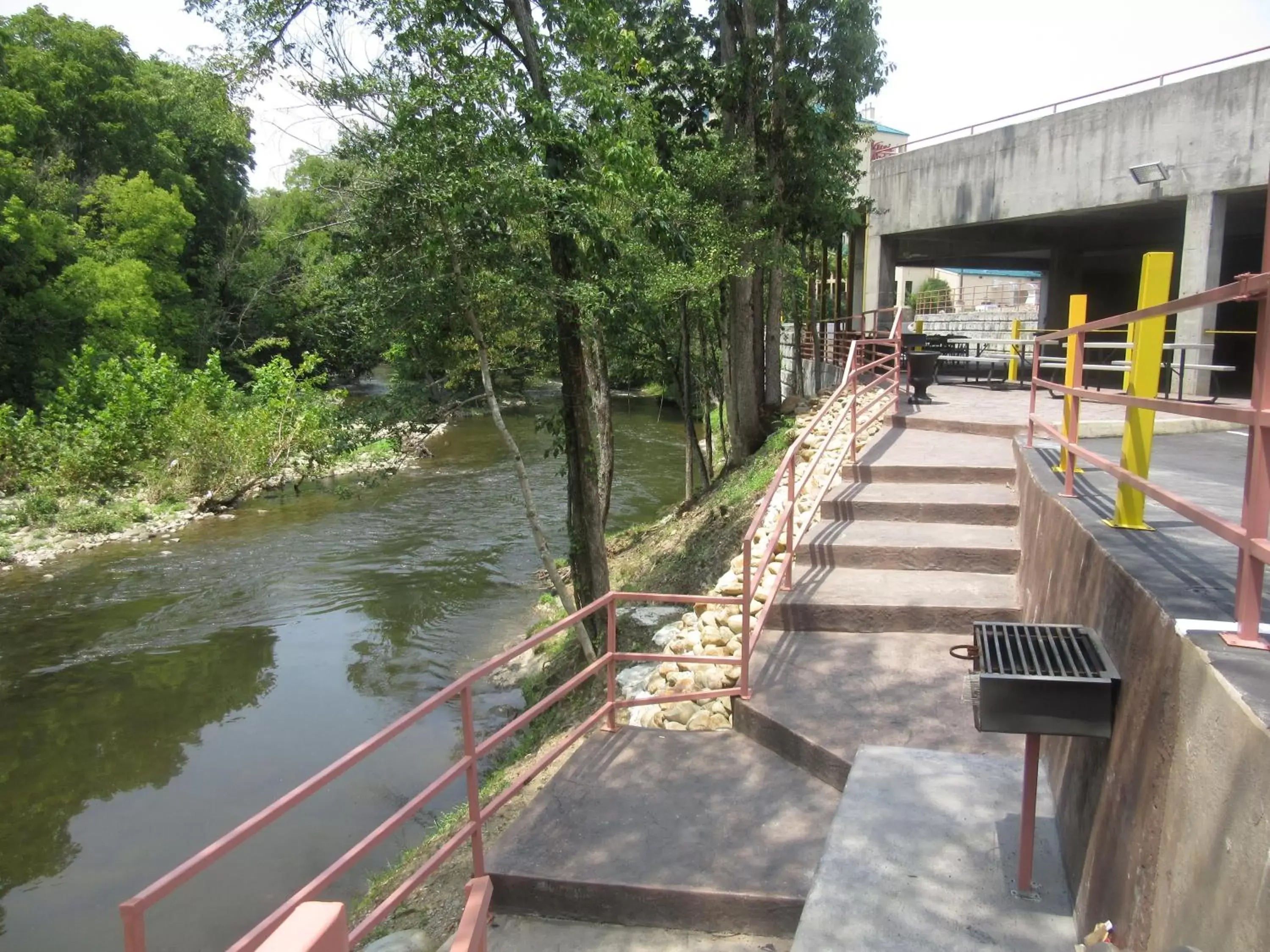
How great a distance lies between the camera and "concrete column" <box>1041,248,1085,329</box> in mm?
23016

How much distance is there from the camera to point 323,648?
43.7 feet

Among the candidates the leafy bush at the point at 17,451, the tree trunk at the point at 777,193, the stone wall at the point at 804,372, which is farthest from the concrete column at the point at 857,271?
the leafy bush at the point at 17,451

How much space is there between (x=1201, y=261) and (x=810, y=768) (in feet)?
39.9

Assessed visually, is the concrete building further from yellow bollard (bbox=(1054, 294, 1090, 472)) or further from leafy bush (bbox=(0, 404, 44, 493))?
leafy bush (bbox=(0, 404, 44, 493))

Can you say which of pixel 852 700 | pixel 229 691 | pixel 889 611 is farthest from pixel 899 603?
pixel 229 691

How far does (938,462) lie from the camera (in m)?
8.46

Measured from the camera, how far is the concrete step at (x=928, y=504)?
7375mm

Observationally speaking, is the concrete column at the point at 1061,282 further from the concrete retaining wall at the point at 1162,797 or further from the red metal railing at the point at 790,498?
the concrete retaining wall at the point at 1162,797

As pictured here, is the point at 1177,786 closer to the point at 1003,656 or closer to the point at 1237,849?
the point at 1237,849

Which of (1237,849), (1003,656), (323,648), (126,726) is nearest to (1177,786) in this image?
(1237,849)

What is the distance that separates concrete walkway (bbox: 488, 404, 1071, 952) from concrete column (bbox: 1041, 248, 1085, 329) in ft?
59.7

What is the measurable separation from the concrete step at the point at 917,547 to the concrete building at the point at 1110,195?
24.4 ft

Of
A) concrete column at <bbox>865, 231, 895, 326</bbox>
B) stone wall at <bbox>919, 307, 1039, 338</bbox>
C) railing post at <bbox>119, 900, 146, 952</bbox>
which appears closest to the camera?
railing post at <bbox>119, 900, 146, 952</bbox>

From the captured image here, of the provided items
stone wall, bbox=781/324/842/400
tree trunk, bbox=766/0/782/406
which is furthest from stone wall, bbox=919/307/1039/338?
tree trunk, bbox=766/0/782/406
